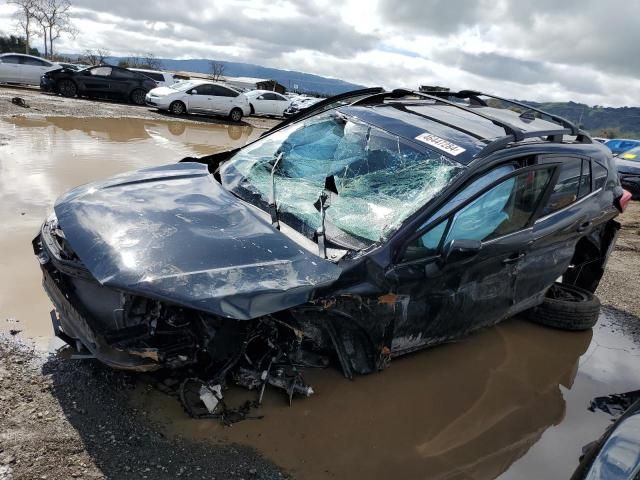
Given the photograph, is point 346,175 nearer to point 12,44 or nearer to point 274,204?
point 274,204

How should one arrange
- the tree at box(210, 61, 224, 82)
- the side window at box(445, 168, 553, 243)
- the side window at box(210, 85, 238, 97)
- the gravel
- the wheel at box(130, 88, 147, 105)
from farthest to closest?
1. the tree at box(210, 61, 224, 82)
2. the wheel at box(130, 88, 147, 105)
3. the side window at box(210, 85, 238, 97)
4. the side window at box(445, 168, 553, 243)
5. the gravel

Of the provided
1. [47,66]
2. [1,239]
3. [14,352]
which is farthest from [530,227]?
[47,66]

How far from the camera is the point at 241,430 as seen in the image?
296 cm

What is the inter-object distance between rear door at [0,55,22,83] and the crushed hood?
65.2 feet

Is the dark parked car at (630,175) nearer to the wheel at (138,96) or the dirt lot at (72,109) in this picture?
the dirt lot at (72,109)

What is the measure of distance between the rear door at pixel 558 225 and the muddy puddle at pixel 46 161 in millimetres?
3648

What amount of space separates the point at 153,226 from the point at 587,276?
14.4 ft

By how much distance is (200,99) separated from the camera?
63.0 ft

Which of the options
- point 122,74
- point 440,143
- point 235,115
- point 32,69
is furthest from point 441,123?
point 32,69

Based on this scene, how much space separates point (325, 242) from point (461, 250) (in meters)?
0.84

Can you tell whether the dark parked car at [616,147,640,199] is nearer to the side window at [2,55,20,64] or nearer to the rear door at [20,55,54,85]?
the rear door at [20,55,54,85]

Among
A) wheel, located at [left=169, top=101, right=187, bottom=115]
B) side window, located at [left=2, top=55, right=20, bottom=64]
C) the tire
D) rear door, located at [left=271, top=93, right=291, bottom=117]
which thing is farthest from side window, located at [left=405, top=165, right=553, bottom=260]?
side window, located at [left=2, top=55, right=20, bottom=64]

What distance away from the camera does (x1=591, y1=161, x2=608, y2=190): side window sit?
466 cm

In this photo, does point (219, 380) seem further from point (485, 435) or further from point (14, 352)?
point (485, 435)
